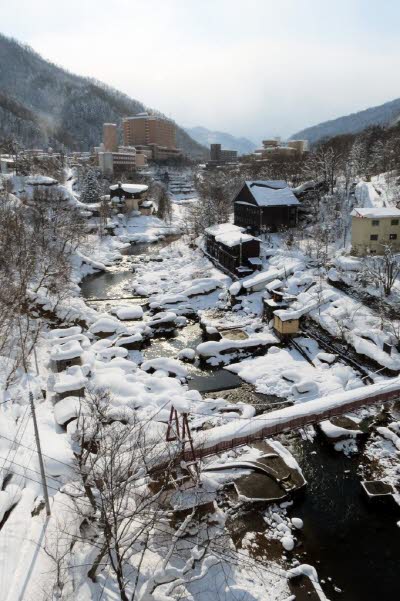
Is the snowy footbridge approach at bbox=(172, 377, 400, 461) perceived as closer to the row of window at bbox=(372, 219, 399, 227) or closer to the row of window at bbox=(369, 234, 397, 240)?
the row of window at bbox=(369, 234, 397, 240)

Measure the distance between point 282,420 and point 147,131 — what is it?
351 ft

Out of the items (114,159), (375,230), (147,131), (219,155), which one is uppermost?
(147,131)

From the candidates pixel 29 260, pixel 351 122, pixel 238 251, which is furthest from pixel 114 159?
pixel 351 122

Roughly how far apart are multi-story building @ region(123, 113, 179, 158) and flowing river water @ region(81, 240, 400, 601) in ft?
334

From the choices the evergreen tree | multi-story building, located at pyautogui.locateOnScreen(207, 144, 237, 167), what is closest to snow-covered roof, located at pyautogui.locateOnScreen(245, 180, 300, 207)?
the evergreen tree

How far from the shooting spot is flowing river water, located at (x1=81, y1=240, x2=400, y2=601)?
438 inches

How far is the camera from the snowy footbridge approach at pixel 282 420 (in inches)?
544

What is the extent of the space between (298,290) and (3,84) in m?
177

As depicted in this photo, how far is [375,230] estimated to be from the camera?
29703 millimetres

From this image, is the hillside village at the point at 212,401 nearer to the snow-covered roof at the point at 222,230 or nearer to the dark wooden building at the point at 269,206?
the dark wooden building at the point at 269,206

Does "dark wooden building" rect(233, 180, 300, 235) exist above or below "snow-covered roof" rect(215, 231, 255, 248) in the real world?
above

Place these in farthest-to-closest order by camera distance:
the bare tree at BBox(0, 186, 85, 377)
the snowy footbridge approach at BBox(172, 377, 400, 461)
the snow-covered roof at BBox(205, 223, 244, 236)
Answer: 1. the snow-covered roof at BBox(205, 223, 244, 236)
2. the bare tree at BBox(0, 186, 85, 377)
3. the snowy footbridge approach at BBox(172, 377, 400, 461)

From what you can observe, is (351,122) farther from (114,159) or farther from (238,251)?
(238,251)

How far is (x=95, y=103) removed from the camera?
146m
